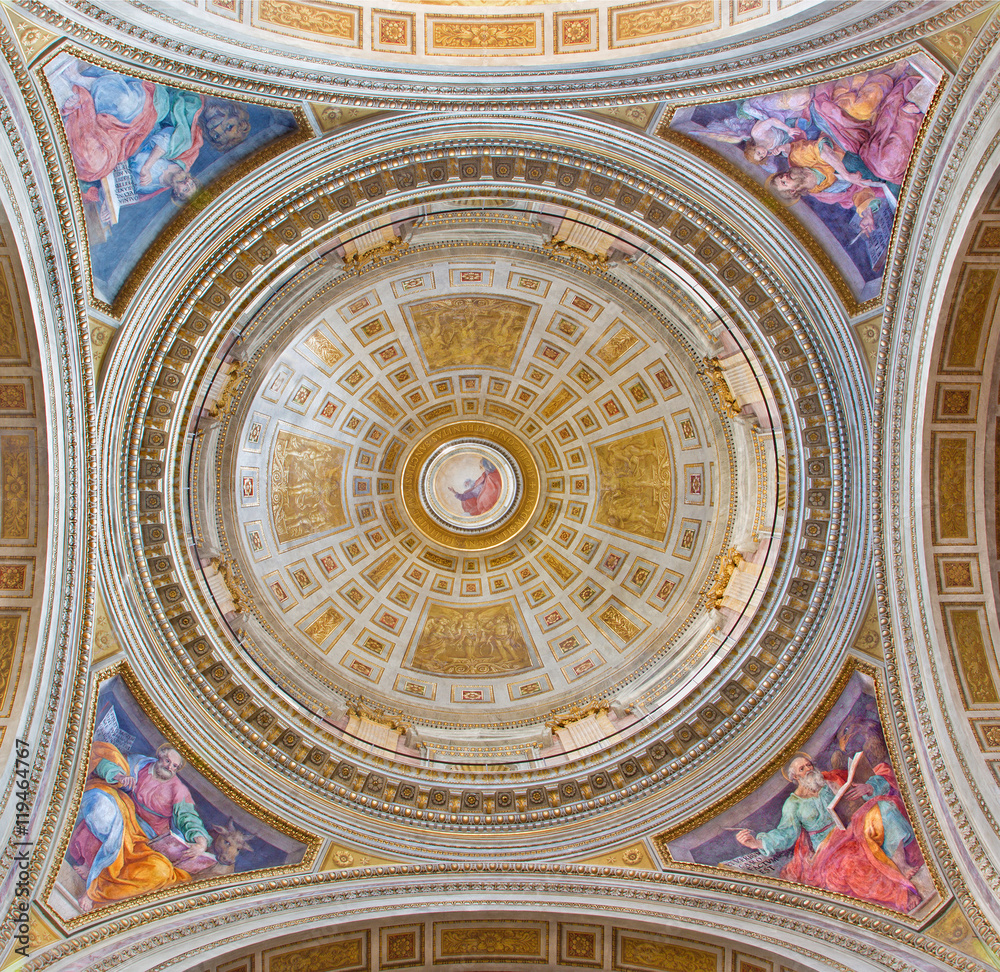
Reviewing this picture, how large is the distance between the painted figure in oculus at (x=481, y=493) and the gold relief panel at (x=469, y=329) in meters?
2.65

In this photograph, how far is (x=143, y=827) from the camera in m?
11.9

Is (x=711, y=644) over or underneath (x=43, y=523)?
underneath

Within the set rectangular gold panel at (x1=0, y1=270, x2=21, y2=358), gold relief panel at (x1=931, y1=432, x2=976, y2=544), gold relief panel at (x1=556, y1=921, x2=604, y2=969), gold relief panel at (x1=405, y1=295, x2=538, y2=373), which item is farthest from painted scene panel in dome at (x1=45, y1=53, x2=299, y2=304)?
gold relief panel at (x1=556, y1=921, x2=604, y2=969)

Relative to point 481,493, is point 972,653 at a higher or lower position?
lower

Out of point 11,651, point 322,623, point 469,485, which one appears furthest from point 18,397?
point 469,485

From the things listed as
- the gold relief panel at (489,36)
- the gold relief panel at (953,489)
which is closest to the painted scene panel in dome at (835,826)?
the gold relief panel at (953,489)

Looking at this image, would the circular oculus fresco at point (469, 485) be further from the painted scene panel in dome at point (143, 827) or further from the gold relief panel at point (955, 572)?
the gold relief panel at point (955, 572)

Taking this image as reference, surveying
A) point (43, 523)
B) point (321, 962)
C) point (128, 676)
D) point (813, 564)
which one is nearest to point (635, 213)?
point (813, 564)

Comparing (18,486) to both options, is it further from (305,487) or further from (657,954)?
(657,954)

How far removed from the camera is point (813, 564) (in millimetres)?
13102

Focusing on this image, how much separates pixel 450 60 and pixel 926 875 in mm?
14042

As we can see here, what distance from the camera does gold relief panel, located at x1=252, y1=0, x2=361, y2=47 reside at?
10203 millimetres

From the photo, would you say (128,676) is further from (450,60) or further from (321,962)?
(450,60)

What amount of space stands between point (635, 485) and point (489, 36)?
382 inches
